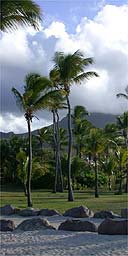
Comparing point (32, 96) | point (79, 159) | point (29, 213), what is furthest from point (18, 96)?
point (79, 159)

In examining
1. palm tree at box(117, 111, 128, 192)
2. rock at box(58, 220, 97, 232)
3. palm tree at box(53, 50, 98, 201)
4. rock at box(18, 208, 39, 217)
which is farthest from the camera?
palm tree at box(117, 111, 128, 192)

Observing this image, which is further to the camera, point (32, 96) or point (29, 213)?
point (32, 96)

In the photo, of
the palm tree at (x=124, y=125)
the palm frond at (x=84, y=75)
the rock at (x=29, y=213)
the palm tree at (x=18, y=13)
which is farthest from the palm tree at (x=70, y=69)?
the palm tree at (x=124, y=125)

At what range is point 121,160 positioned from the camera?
41.3 meters

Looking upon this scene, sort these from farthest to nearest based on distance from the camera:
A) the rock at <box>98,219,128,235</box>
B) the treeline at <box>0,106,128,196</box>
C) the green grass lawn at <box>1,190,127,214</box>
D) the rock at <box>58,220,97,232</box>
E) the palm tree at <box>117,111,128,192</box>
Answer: the palm tree at <box>117,111,128,192</box> < the treeline at <box>0,106,128,196</box> < the green grass lawn at <box>1,190,127,214</box> < the rock at <box>58,220,97,232</box> < the rock at <box>98,219,128,235</box>

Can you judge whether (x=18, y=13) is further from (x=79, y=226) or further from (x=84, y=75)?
(x=84, y=75)

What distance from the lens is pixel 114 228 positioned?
1198cm

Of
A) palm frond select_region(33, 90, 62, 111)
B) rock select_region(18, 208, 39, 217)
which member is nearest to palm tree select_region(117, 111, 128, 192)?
palm frond select_region(33, 90, 62, 111)

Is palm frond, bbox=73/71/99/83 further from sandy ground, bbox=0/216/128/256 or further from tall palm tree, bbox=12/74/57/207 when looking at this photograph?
sandy ground, bbox=0/216/128/256

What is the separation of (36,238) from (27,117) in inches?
581

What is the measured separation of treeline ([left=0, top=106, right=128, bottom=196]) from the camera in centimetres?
4047

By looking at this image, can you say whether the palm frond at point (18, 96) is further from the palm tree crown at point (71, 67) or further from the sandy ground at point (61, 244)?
the sandy ground at point (61, 244)

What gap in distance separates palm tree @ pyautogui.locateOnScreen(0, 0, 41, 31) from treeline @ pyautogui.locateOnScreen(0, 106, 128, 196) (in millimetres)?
20524

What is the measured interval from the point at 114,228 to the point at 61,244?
1.88 meters
